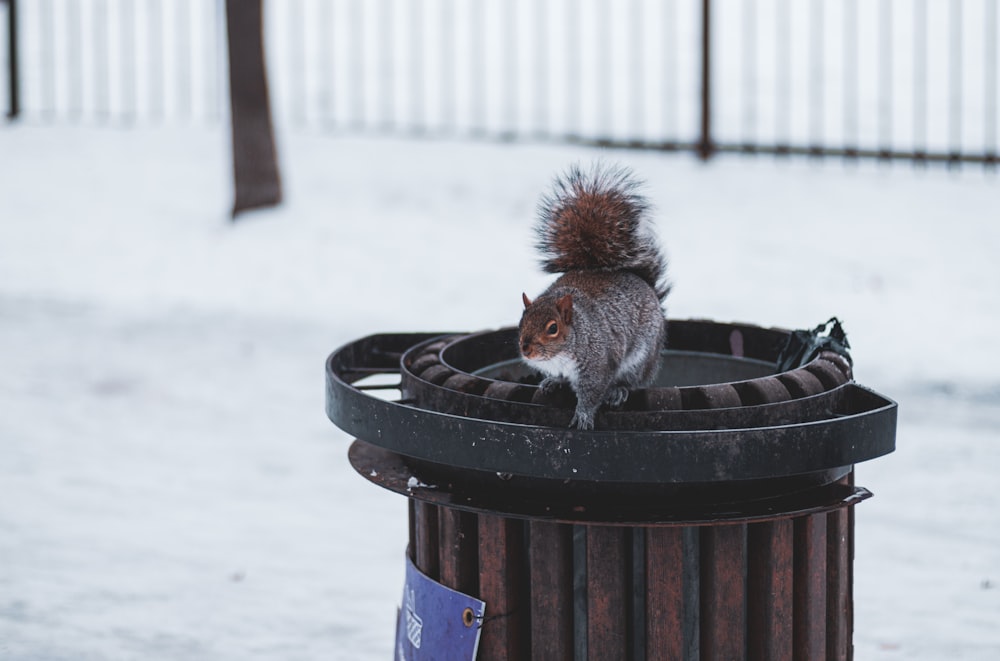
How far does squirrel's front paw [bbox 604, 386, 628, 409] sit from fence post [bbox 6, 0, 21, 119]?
978 cm

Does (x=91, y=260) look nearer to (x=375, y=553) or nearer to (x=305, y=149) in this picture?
(x=305, y=149)

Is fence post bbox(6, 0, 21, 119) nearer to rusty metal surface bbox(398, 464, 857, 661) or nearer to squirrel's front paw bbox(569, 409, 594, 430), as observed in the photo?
rusty metal surface bbox(398, 464, 857, 661)

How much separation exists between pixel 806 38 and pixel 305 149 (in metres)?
7.10

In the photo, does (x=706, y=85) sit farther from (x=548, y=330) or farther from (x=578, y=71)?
(x=548, y=330)

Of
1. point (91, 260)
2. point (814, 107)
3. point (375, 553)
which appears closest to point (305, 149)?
point (91, 260)

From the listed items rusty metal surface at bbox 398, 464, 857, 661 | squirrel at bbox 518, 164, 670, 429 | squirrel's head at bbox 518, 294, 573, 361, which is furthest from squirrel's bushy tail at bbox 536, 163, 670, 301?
rusty metal surface at bbox 398, 464, 857, 661

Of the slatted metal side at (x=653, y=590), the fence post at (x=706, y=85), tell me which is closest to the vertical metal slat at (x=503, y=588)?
the slatted metal side at (x=653, y=590)

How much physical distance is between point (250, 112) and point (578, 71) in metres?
4.71

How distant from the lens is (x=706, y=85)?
29.8 ft

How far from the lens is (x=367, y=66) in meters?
13.2

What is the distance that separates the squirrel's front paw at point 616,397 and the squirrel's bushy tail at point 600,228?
380mm

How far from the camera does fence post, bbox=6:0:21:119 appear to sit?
10.9 meters

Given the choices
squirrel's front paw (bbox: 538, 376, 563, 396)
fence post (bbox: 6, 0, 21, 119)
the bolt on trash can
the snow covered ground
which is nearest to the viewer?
the bolt on trash can

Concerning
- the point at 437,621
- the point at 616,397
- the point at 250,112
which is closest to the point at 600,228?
the point at 616,397
